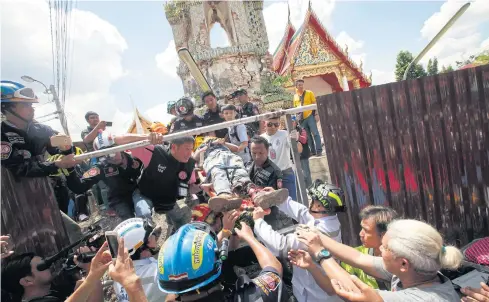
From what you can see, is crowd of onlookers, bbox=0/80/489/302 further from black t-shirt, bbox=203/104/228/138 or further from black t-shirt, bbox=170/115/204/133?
black t-shirt, bbox=203/104/228/138

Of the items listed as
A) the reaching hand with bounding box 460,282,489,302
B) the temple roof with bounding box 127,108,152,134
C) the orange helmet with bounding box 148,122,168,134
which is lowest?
the reaching hand with bounding box 460,282,489,302

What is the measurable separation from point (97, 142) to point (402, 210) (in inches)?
131

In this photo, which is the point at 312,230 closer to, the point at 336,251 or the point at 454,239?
the point at 336,251

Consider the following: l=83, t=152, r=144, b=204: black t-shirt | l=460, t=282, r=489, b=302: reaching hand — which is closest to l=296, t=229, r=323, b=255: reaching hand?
l=460, t=282, r=489, b=302: reaching hand

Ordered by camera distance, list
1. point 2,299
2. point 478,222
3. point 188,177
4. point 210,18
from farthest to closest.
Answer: point 210,18
point 188,177
point 478,222
point 2,299

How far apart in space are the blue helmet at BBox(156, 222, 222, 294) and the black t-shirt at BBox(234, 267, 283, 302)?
169mm

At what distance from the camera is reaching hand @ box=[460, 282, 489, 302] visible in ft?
5.92

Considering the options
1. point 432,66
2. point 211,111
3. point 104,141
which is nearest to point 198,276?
point 104,141

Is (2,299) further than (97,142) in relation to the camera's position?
No

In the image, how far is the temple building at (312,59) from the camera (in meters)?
17.9

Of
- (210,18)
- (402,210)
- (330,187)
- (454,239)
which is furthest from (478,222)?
(210,18)

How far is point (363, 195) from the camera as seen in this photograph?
305cm

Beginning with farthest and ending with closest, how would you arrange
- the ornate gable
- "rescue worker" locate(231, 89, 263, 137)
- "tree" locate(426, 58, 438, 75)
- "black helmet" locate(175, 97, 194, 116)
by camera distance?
1. "tree" locate(426, 58, 438, 75)
2. the ornate gable
3. "rescue worker" locate(231, 89, 263, 137)
4. "black helmet" locate(175, 97, 194, 116)


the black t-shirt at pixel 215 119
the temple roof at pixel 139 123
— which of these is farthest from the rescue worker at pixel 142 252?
the temple roof at pixel 139 123
